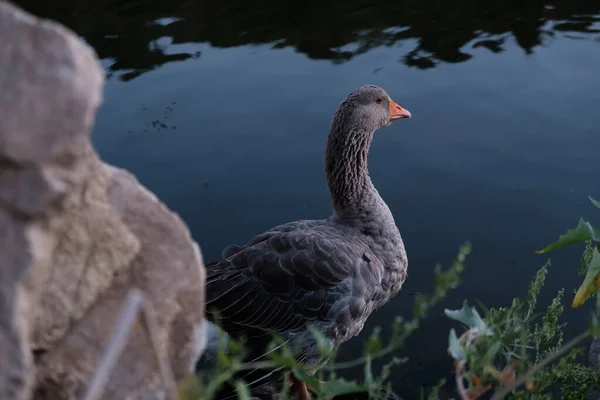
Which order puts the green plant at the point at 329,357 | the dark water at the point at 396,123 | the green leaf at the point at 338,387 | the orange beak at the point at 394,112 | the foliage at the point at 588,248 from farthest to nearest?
the dark water at the point at 396,123 → the orange beak at the point at 394,112 → the foliage at the point at 588,248 → the green leaf at the point at 338,387 → the green plant at the point at 329,357

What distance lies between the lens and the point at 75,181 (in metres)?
1.27

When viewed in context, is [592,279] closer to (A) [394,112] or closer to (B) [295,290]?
(B) [295,290]

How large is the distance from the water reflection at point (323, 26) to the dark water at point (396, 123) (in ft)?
0.09

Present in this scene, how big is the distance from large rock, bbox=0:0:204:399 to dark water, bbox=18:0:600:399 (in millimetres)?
3085

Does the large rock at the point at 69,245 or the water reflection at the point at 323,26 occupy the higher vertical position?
the large rock at the point at 69,245

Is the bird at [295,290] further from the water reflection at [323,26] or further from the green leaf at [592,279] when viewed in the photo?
the water reflection at [323,26]

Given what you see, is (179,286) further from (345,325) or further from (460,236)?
(460,236)

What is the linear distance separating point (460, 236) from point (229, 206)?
Answer: 200 cm

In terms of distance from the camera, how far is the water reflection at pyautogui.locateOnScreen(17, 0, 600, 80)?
8.10m

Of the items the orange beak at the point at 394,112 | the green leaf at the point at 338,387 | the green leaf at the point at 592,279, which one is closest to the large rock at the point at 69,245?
the green leaf at the point at 338,387

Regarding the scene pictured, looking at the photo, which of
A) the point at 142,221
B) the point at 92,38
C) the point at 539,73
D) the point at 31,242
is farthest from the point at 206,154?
the point at 31,242

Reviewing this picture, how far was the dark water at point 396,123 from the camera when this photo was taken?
18.0ft

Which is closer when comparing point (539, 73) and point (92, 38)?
point (539, 73)

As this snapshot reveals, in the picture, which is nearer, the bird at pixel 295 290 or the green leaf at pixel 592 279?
the green leaf at pixel 592 279
